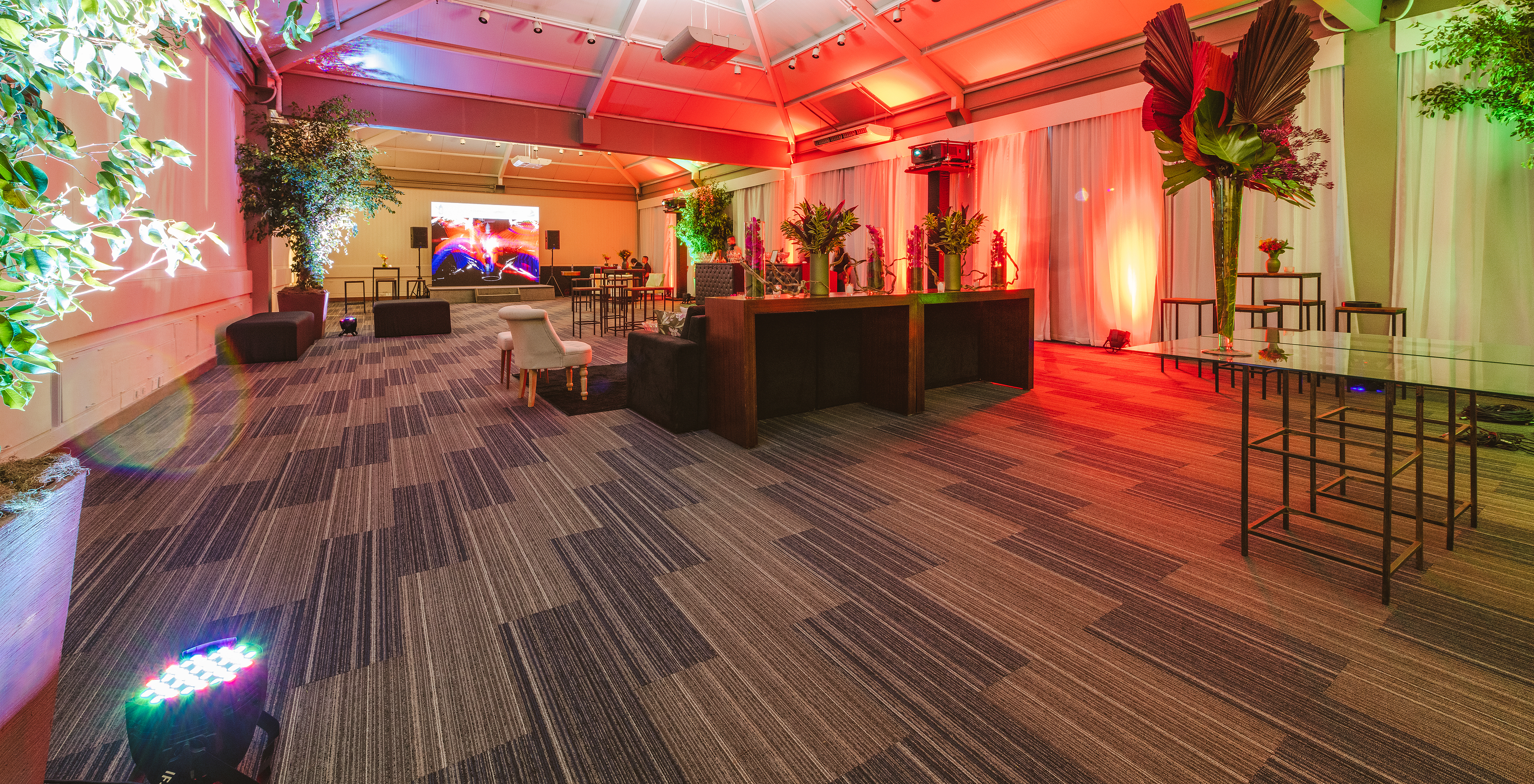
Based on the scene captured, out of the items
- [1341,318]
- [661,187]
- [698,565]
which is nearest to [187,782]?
[698,565]

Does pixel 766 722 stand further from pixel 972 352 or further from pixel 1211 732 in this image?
pixel 972 352

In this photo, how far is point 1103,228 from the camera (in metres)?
8.03

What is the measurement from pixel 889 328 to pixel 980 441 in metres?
1.20

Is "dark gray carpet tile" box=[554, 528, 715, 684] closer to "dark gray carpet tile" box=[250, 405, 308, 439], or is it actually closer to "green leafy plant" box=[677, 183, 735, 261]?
"dark gray carpet tile" box=[250, 405, 308, 439]

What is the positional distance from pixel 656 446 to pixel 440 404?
7.32 ft

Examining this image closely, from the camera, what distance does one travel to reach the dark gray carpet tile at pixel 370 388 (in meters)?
5.44

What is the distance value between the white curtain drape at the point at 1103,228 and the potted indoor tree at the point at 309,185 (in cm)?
901

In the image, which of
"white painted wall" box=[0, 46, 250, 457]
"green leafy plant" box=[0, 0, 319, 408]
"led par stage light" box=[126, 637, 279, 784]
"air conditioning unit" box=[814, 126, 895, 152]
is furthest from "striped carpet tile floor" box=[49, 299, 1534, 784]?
"air conditioning unit" box=[814, 126, 895, 152]

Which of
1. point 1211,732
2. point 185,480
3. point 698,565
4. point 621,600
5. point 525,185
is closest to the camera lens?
point 1211,732

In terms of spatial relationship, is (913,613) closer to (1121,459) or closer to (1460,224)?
(1121,459)

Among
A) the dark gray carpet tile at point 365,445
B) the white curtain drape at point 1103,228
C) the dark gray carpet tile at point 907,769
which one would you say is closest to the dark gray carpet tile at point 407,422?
the dark gray carpet tile at point 365,445

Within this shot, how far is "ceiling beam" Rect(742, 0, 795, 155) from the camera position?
31.0 feet

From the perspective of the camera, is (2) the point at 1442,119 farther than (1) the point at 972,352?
No

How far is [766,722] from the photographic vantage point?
1593mm
